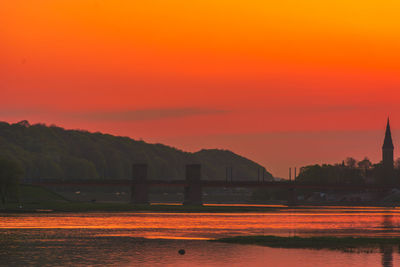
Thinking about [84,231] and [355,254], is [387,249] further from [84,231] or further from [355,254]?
[84,231]

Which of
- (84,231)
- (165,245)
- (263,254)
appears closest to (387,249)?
(263,254)

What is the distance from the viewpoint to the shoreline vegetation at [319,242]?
71.8 m

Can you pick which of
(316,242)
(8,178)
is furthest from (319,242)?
(8,178)

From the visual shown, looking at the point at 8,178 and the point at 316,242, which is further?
the point at 8,178

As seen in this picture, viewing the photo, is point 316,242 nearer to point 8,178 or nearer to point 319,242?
point 319,242

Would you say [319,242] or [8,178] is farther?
[8,178]

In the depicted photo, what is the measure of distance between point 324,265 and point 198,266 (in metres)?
8.97

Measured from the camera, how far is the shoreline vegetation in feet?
235

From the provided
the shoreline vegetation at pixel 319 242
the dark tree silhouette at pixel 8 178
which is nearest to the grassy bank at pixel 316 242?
the shoreline vegetation at pixel 319 242

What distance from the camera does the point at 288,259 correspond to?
60.8 meters

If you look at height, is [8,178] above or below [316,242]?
above

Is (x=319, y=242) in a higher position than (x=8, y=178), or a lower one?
lower

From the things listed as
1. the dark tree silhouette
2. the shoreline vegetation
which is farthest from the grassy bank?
the dark tree silhouette

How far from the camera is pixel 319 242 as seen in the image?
75.5 m
